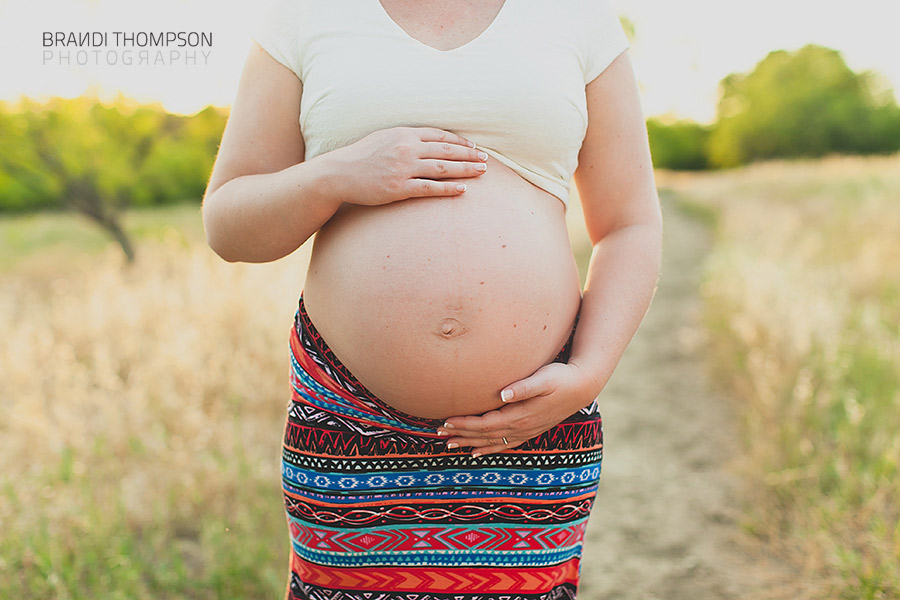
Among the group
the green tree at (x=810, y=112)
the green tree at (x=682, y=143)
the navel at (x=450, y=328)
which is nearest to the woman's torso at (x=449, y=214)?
the navel at (x=450, y=328)

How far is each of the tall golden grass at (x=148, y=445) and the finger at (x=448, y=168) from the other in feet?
5.26

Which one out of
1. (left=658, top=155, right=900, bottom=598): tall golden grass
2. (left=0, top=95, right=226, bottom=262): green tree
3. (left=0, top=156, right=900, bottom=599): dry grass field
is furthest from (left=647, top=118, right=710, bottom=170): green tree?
(left=0, top=156, right=900, bottom=599): dry grass field

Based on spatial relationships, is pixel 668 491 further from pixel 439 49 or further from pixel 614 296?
pixel 439 49

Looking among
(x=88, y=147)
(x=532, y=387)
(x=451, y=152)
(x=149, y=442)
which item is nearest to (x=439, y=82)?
(x=451, y=152)

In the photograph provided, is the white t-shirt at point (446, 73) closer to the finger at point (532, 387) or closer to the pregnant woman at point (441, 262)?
the pregnant woman at point (441, 262)

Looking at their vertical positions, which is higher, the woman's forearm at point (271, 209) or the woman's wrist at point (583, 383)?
the woman's forearm at point (271, 209)

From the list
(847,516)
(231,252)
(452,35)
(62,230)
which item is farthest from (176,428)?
(62,230)

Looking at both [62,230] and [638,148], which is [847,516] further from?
[62,230]

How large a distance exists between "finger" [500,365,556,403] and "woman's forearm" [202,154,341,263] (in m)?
0.44

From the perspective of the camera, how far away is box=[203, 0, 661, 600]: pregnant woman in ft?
3.72

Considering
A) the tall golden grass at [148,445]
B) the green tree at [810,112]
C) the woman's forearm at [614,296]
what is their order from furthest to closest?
1. the green tree at [810,112]
2. the tall golden grass at [148,445]
3. the woman's forearm at [614,296]

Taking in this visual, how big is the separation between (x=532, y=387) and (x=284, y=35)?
2.48 feet

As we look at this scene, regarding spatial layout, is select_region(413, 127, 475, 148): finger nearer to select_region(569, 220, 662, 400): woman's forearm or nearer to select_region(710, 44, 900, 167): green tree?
select_region(569, 220, 662, 400): woman's forearm

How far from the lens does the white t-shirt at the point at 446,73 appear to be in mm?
1125
